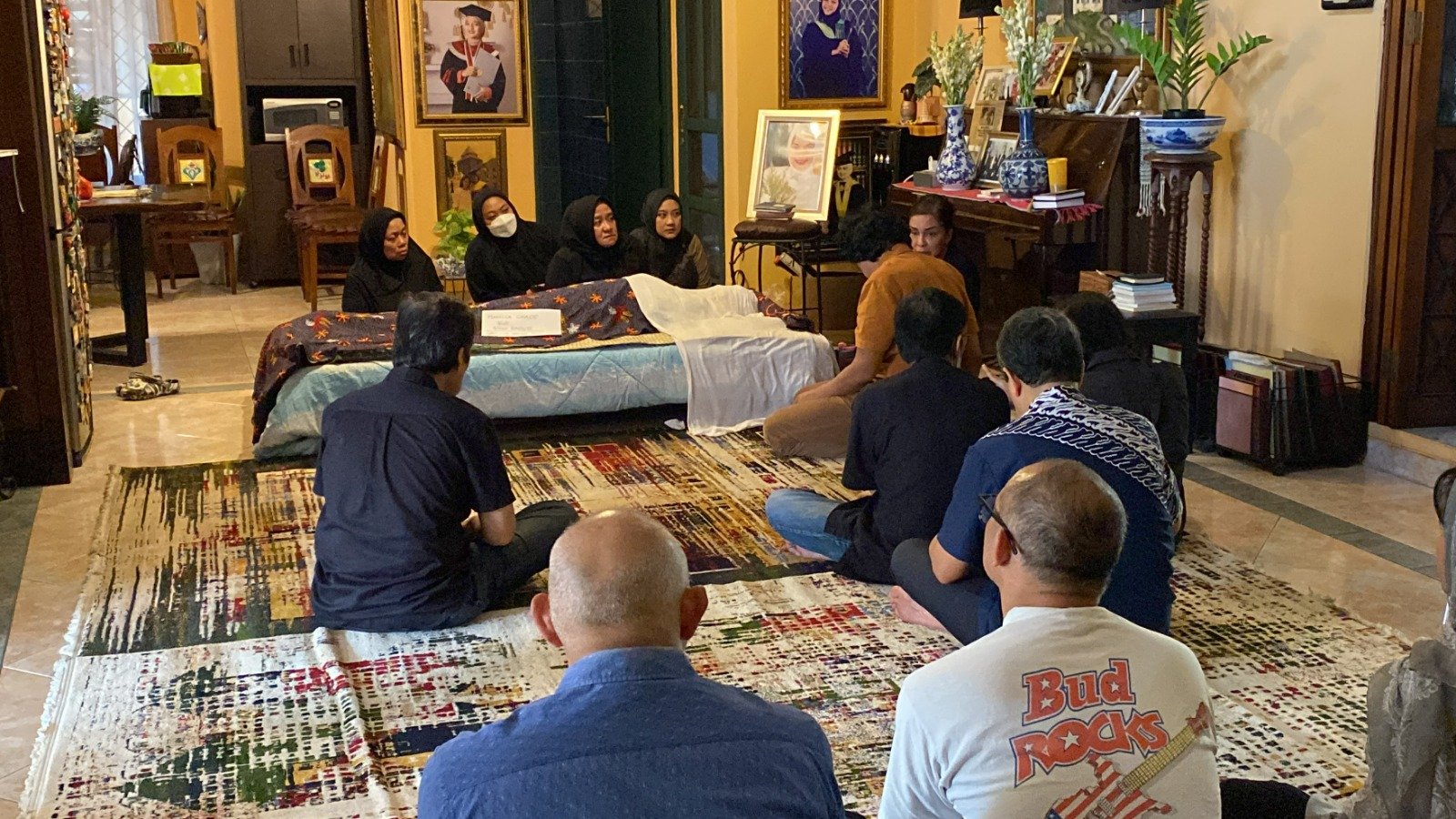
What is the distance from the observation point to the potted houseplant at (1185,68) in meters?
5.64

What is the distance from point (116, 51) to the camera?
36.3ft

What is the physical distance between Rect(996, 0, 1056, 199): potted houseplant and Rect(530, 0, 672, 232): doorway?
287 cm

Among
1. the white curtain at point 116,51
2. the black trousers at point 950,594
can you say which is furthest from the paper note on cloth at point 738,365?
the white curtain at point 116,51

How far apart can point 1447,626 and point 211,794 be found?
225 centimetres

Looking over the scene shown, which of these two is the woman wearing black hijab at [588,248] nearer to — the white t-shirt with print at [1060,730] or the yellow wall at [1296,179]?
the yellow wall at [1296,179]

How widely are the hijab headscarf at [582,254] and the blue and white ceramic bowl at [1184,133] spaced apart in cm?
246

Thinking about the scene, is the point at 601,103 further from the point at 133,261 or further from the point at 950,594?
the point at 950,594

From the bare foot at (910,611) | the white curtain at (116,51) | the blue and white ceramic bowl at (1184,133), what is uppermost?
the white curtain at (116,51)

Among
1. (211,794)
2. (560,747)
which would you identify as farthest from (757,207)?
(560,747)

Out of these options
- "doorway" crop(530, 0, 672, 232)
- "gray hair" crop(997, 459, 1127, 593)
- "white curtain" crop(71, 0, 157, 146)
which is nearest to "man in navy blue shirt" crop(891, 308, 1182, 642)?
"gray hair" crop(997, 459, 1127, 593)

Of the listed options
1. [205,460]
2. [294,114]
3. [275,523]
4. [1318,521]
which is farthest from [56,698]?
[294,114]

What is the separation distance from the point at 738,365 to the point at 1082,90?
2145mm

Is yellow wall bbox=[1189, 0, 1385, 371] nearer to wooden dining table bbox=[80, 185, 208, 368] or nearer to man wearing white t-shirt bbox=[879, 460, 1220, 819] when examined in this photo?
man wearing white t-shirt bbox=[879, 460, 1220, 819]

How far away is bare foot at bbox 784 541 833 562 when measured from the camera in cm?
431
